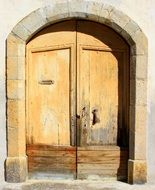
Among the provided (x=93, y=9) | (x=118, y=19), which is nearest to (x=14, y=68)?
(x=93, y=9)

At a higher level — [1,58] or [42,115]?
[1,58]

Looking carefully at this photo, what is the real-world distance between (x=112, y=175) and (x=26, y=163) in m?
1.26

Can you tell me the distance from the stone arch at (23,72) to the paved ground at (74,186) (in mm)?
117

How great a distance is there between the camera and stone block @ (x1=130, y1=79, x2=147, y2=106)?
5938mm

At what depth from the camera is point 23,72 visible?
5949 millimetres

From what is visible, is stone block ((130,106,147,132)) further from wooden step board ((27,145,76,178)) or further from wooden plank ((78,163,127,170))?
wooden step board ((27,145,76,178))

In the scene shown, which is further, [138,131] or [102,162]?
[102,162]

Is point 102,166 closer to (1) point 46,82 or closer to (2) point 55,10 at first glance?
(1) point 46,82

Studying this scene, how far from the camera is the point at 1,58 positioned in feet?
19.4

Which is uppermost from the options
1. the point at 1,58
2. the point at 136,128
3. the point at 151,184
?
the point at 1,58

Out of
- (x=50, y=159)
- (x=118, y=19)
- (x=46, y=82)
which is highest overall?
(x=118, y=19)

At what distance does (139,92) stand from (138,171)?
1.11 m

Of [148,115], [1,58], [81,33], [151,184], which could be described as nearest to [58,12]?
[81,33]

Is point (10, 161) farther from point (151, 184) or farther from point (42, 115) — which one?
point (151, 184)
